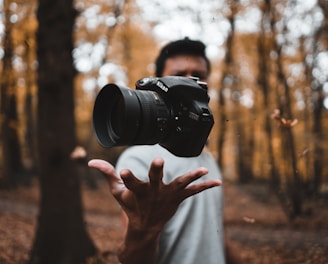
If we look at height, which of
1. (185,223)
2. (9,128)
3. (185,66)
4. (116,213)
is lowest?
(116,213)

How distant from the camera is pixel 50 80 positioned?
144 inches

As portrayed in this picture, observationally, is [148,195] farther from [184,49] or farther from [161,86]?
[184,49]

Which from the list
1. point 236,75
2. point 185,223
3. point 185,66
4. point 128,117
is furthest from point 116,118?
point 236,75

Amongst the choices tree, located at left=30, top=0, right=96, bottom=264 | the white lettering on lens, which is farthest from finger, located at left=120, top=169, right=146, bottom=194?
tree, located at left=30, top=0, right=96, bottom=264

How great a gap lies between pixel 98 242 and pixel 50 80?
2.67 metres

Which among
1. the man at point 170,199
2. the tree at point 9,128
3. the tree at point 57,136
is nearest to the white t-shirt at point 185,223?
the man at point 170,199

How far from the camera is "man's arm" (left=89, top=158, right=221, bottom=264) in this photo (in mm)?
923

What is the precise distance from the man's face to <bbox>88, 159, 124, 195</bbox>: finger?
0.93 meters

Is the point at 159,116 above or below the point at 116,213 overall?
above

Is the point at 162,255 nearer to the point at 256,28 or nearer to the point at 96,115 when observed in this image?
the point at 96,115

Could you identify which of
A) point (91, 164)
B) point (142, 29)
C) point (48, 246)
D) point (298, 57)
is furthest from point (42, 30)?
point (142, 29)

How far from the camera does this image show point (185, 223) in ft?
5.15

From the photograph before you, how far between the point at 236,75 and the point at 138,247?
12.3 m

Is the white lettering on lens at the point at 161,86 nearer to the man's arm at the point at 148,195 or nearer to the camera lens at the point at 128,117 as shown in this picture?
the camera lens at the point at 128,117
